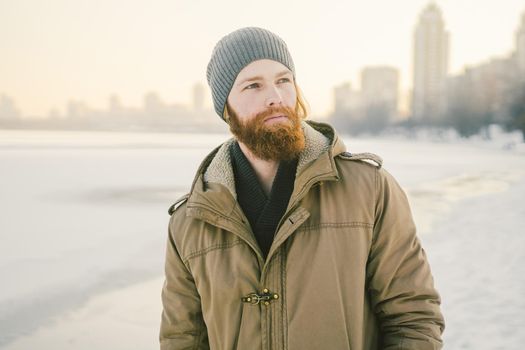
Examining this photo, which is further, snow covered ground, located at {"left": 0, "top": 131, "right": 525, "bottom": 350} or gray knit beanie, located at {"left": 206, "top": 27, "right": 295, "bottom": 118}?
snow covered ground, located at {"left": 0, "top": 131, "right": 525, "bottom": 350}

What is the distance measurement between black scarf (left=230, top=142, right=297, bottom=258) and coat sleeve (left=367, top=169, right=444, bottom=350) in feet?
1.20

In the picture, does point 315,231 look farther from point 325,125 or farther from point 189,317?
point 189,317

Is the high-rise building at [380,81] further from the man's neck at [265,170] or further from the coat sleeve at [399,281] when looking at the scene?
the coat sleeve at [399,281]

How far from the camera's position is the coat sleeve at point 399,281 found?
66.1 inches

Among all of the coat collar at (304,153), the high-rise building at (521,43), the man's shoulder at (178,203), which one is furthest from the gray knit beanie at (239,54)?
the high-rise building at (521,43)

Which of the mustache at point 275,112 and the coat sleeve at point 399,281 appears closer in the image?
the coat sleeve at point 399,281

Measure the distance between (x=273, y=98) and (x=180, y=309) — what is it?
3.31 ft

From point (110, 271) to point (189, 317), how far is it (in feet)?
15.3

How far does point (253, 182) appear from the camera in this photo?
1.95m

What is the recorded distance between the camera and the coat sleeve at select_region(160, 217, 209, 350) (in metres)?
1.96

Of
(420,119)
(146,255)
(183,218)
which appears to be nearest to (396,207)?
(183,218)

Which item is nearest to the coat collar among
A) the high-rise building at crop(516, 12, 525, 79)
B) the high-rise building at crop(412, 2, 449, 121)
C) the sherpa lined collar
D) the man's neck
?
the sherpa lined collar

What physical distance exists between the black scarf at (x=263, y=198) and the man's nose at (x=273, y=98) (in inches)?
10.2

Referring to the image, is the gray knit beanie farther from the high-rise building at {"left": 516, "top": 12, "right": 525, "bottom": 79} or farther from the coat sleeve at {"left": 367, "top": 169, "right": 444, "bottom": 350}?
the high-rise building at {"left": 516, "top": 12, "right": 525, "bottom": 79}
